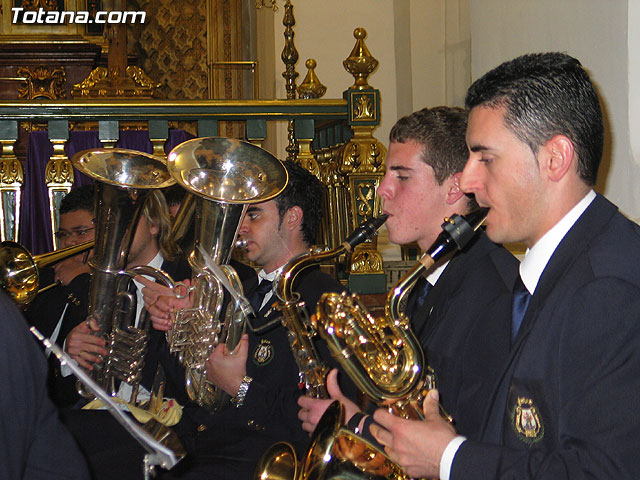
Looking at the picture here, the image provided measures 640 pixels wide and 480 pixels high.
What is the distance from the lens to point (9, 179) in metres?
4.40

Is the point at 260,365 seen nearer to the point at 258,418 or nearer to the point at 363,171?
the point at 258,418

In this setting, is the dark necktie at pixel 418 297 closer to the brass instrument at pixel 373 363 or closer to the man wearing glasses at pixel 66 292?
the brass instrument at pixel 373 363

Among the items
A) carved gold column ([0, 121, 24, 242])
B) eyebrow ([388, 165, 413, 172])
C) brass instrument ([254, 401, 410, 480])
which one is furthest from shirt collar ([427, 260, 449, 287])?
carved gold column ([0, 121, 24, 242])

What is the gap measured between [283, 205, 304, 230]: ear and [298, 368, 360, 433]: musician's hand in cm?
97

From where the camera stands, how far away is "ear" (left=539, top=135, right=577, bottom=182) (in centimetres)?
195

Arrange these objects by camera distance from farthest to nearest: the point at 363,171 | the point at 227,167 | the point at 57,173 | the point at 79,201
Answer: the point at 57,173 < the point at 363,171 < the point at 79,201 < the point at 227,167

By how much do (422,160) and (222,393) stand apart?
3.85ft

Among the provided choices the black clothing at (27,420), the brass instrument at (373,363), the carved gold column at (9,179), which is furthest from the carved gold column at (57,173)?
the black clothing at (27,420)

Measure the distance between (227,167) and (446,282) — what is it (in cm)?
101

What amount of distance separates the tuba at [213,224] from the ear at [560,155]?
132cm

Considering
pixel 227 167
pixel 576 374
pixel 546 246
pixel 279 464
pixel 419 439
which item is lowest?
pixel 279 464

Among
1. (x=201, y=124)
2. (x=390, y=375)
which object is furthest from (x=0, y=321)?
(x=201, y=124)

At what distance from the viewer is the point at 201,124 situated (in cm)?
448

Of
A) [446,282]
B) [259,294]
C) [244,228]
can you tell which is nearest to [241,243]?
[244,228]
